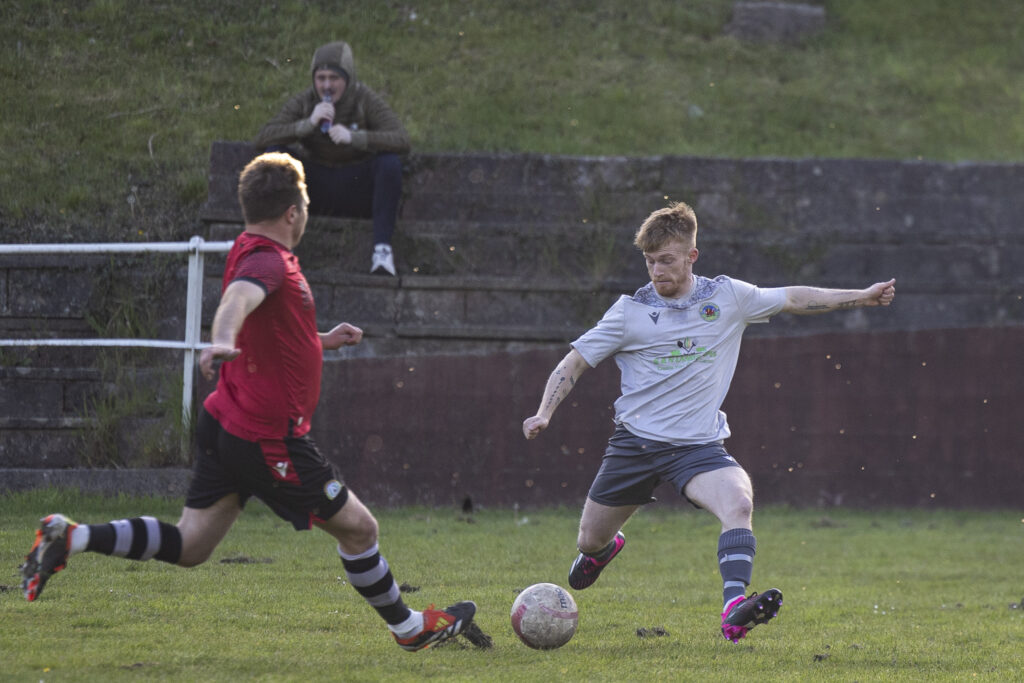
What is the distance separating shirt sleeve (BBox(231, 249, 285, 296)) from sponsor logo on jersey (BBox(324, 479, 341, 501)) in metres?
0.81

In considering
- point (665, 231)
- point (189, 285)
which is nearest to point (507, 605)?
point (665, 231)

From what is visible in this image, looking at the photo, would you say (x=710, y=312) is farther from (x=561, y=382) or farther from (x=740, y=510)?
(x=740, y=510)

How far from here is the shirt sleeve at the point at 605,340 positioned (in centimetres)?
603

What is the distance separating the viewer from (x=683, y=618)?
6.48 meters

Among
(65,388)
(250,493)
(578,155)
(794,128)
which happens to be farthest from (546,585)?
(794,128)

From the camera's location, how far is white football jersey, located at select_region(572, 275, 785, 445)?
5.91m

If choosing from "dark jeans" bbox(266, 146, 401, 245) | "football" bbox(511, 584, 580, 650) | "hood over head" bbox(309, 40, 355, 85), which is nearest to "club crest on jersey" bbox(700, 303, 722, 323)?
"football" bbox(511, 584, 580, 650)

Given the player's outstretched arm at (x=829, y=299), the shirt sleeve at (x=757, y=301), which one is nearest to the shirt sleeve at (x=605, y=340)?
the shirt sleeve at (x=757, y=301)

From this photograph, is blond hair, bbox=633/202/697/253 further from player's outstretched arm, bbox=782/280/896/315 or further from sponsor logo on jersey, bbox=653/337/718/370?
player's outstretched arm, bbox=782/280/896/315

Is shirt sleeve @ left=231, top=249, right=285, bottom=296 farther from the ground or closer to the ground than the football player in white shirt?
farther from the ground

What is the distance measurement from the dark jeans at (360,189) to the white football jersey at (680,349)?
5612 mm

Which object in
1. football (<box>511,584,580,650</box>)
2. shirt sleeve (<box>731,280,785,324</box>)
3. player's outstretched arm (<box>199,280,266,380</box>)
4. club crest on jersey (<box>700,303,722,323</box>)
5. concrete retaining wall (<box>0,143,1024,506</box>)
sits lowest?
concrete retaining wall (<box>0,143,1024,506</box>)

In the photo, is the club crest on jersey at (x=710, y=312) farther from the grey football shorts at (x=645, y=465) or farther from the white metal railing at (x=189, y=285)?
the white metal railing at (x=189, y=285)

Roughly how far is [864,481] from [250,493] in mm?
8479
